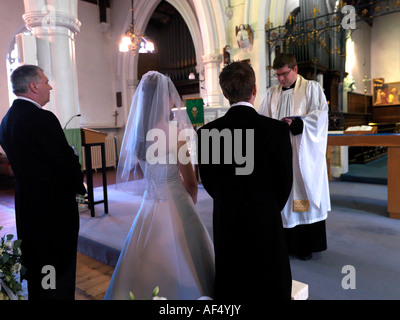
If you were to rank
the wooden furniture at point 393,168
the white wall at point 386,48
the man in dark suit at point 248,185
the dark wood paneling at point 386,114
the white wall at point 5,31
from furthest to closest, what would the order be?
the white wall at point 386,48
the dark wood paneling at point 386,114
the white wall at point 5,31
the wooden furniture at point 393,168
the man in dark suit at point 248,185

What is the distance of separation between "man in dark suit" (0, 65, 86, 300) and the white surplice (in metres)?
1.82

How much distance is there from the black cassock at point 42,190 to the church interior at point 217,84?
59 cm

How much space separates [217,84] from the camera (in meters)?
7.77

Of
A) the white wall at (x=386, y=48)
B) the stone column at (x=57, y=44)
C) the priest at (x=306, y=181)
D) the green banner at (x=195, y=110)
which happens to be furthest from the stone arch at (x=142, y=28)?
the white wall at (x=386, y=48)

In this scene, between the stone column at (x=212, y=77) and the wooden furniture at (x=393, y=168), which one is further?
the stone column at (x=212, y=77)

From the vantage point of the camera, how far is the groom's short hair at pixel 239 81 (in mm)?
1471

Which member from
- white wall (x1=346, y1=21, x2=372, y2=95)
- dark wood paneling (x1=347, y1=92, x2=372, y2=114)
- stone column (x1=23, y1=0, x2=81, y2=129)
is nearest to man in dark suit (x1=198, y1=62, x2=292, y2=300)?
stone column (x1=23, y1=0, x2=81, y2=129)

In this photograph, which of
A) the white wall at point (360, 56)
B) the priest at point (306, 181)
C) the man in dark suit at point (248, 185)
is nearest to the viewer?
the man in dark suit at point (248, 185)

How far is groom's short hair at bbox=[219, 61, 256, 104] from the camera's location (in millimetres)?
1471

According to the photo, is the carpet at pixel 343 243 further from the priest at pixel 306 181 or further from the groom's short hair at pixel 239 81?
the groom's short hair at pixel 239 81

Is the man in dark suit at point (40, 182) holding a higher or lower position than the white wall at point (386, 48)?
lower

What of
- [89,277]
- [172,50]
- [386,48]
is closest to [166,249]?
[89,277]

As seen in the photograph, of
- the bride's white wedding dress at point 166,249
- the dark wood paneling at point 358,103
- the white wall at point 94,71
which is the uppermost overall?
the white wall at point 94,71
